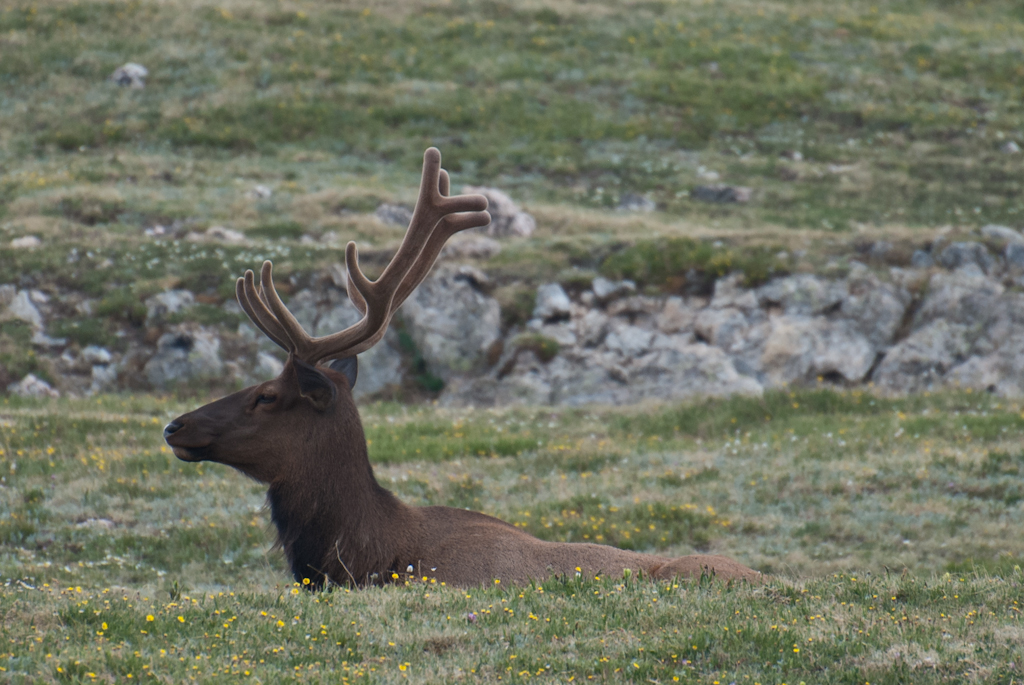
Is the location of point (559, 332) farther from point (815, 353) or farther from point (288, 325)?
point (288, 325)

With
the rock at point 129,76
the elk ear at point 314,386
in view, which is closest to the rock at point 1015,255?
the elk ear at point 314,386

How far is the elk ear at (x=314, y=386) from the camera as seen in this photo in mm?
7605

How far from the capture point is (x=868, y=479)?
1277cm

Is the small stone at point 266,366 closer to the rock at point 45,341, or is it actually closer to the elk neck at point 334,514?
the rock at point 45,341

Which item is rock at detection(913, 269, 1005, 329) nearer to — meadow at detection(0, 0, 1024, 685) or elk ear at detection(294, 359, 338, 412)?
meadow at detection(0, 0, 1024, 685)

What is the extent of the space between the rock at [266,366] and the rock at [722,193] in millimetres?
14485

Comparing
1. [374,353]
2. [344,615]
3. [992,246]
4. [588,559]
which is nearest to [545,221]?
[374,353]

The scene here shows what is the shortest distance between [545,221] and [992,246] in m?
10.1

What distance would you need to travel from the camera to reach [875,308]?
20.8 m

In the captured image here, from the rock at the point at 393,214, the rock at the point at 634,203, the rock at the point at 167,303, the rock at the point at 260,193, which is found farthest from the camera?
the rock at the point at 634,203

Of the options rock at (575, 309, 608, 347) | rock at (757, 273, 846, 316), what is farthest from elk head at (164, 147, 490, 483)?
rock at (757, 273, 846, 316)

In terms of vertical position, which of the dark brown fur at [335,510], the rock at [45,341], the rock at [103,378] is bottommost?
the rock at [103,378]

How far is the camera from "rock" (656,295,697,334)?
2114 centimetres

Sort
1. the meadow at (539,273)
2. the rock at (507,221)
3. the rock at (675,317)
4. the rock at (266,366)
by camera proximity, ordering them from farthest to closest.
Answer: the rock at (507,221) < the rock at (675,317) < the rock at (266,366) < the meadow at (539,273)
